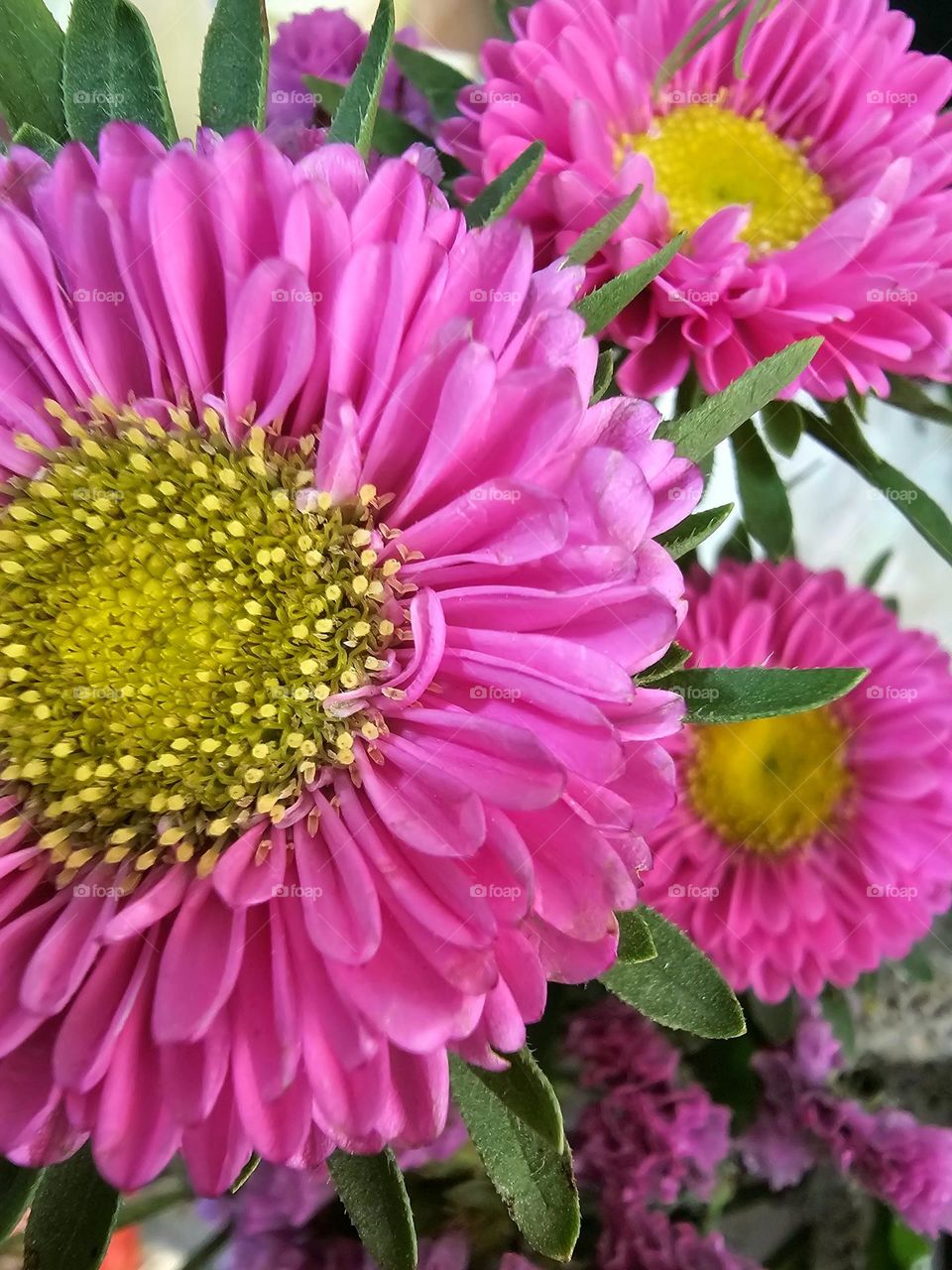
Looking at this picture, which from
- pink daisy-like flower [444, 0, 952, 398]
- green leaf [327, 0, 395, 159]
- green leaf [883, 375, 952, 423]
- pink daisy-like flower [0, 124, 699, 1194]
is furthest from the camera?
green leaf [883, 375, 952, 423]

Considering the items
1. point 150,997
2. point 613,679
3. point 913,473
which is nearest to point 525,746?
point 613,679

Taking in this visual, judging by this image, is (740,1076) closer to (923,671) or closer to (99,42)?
(923,671)

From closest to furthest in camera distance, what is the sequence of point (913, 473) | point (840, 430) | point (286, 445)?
point (286, 445) → point (840, 430) → point (913, 473)

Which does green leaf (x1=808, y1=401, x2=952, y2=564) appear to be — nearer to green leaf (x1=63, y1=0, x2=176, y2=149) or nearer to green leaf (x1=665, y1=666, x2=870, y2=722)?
green leaf (x1=665, y1=666, x2=870, y2=722)

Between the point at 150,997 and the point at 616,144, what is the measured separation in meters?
0.64

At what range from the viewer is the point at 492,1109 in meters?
0.46

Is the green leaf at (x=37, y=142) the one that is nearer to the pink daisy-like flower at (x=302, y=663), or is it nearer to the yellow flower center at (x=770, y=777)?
the pink daisy-like flower at (x=302, y=663)

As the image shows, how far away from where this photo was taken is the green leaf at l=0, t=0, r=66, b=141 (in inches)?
18.8

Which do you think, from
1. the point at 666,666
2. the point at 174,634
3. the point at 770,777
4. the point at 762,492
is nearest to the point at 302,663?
the point at 174,634

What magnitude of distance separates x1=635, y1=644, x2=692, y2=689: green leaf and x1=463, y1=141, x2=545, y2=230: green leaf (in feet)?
0.74

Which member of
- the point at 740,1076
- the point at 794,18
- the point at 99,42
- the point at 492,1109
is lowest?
the point at 740,1076

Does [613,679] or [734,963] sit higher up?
[613,679]

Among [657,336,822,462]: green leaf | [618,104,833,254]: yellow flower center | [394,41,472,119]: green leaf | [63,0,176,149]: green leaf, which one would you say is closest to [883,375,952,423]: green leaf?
[618,104,833,254]: yellow flower center

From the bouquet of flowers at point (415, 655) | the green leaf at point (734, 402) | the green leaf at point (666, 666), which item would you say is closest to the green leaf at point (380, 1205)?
the bouquet of flowers at point (415, 655)
